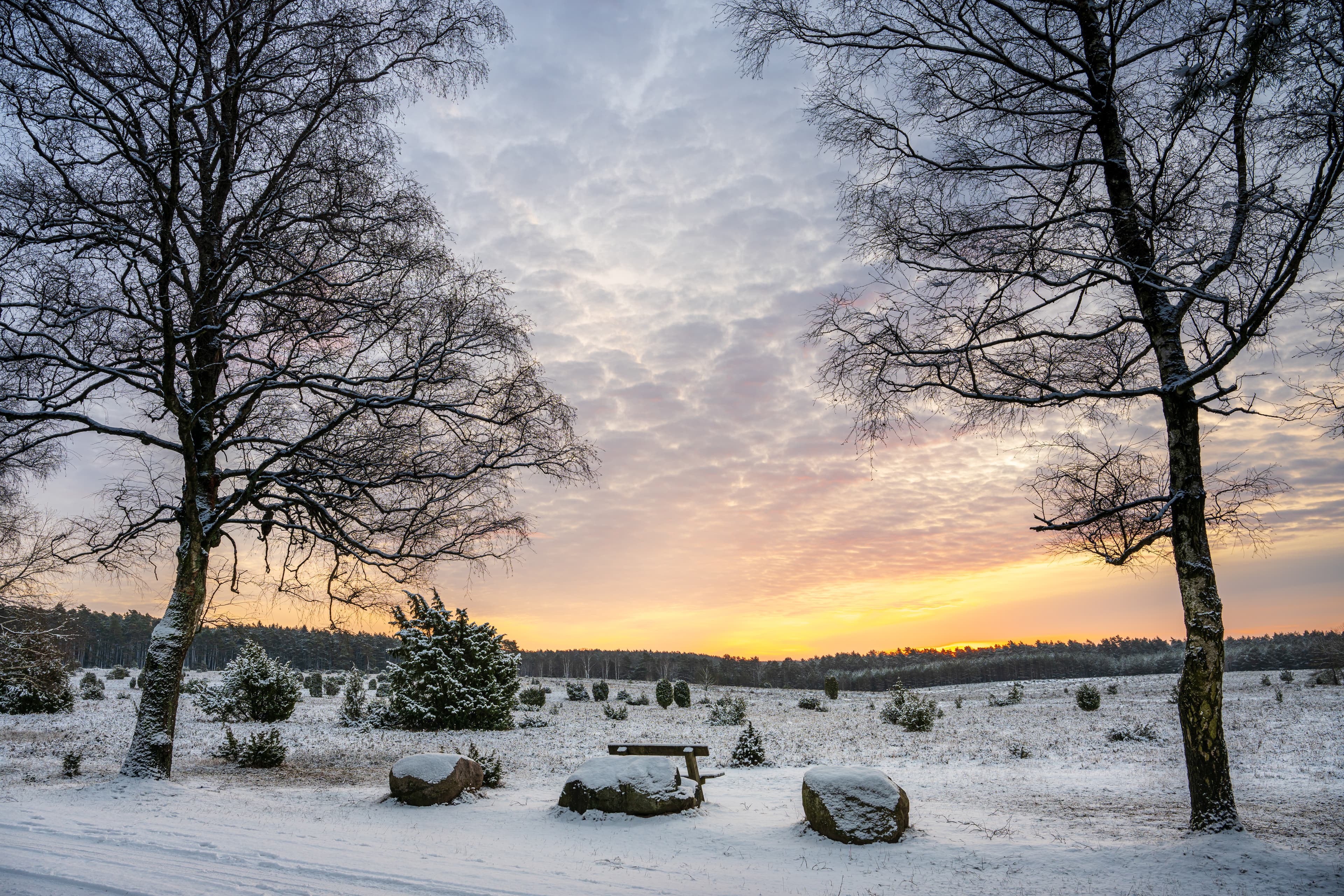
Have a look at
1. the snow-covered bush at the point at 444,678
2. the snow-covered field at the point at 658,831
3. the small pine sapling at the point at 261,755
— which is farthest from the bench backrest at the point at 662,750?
the snow-covered bush at the point at 444,678

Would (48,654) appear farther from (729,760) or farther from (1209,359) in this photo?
(1209,359)

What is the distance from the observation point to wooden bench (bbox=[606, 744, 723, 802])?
33.4 feet

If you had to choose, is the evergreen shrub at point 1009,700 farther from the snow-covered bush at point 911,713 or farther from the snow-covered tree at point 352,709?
the snow-covered tree at point 352,709

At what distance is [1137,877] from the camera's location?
617 centimetres

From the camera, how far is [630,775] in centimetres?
978

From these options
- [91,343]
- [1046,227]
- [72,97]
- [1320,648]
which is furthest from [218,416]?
[1320,648]

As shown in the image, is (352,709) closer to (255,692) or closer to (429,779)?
(255,692)

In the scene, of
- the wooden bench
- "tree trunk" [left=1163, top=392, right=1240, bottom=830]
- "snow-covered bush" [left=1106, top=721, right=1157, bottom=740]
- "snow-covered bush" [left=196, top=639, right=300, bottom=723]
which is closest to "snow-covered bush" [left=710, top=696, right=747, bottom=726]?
"snow-covered bush" [left=1106, top=721, right=1157, bottom=740]

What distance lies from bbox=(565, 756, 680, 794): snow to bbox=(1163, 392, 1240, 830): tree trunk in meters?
6.29

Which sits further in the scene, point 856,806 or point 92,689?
point 92,689

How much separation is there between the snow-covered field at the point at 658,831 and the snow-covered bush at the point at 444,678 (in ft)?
9.97

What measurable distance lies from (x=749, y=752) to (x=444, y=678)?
953 cm

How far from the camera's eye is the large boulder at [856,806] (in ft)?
26.2

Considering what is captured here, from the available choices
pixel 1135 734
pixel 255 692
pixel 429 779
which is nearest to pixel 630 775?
pixel 429 779
